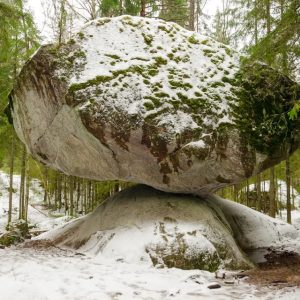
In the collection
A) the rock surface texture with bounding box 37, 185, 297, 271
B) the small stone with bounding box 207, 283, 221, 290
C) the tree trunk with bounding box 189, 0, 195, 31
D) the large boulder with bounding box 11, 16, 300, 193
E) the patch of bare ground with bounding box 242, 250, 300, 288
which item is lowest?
the patch of bare ground with bounding box 242, 250, 300, 288

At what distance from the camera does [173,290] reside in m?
4.12

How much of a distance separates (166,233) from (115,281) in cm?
198

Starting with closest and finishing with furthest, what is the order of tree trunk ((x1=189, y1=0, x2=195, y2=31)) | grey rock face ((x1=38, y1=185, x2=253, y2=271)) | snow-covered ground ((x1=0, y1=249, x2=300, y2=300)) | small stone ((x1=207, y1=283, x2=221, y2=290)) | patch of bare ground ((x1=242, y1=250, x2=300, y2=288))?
1. snow-covered ground ((x1=0, y1=249, x2=300, y2=300))
2. small stone ((x1=207, y1=283, x2=221, y2=290))
3. patch of bare ground ((x1=242, y1=250, x2=300, y2=288))
4. grey rock face ((x1=38, y1=185, x2=253, y2=271))
5. tree trunk ((x1=189, y1=0, x2=195, y2=31))

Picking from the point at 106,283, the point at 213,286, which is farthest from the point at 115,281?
the point at 213,286

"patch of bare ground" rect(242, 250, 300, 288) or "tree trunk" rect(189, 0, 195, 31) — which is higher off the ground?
"tree trunk" rect(189, 0, 195, 31)

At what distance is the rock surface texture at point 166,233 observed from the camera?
18.8 feet

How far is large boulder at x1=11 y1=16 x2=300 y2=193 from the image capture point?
259 inches

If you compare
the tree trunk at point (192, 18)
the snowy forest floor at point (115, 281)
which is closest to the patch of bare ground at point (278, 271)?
the snowy forest floor at point (115, 281)

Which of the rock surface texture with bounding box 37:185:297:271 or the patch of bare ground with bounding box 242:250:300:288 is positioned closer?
the patch of bare ground with bounding box 242:250:300:288

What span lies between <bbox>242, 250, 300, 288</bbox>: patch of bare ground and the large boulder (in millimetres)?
1721

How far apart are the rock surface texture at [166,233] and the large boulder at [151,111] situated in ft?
1.76

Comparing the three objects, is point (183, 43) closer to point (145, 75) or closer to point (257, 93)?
point (145, 75)

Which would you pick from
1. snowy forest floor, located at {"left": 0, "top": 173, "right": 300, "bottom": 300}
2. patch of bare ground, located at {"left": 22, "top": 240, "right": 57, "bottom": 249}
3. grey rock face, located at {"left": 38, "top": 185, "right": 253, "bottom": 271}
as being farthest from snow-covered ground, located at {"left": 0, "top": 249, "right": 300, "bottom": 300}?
patch of bare ground, located at {"left": 22, "top": 240, "right": 57, "bottom": 249}

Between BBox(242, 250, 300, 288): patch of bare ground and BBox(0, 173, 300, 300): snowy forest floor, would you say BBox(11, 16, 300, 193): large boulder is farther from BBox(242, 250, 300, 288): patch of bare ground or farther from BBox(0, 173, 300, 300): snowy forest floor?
BBox(0, 173, 300, 300): snowy forest floor
